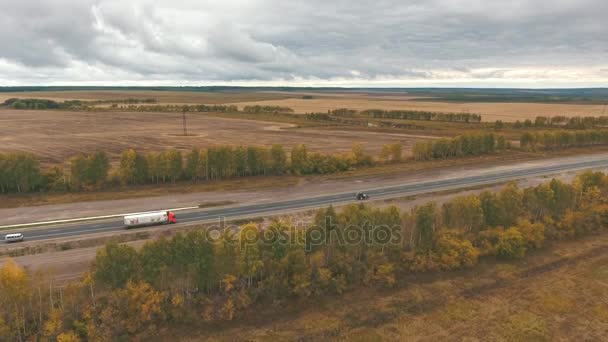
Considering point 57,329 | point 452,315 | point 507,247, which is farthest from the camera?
point 507,247

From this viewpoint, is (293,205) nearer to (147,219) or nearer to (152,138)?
(147,219)

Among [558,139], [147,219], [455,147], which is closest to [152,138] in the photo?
[147,219]

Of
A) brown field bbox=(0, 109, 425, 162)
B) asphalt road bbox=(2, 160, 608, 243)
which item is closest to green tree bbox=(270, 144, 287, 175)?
asphalt road bbox=(2, 160, 608, 243)

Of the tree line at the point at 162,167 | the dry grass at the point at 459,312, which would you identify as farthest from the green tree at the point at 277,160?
the dry grass at the point at 459,312

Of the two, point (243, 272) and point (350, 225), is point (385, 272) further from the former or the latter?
point (243, 272)

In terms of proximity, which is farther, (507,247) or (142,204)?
(142,204)

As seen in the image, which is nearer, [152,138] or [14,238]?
[14,238]

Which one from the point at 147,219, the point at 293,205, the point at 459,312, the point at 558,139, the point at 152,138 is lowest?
the point at 459,312

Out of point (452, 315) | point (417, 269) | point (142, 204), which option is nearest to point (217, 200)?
point (142, 204)
